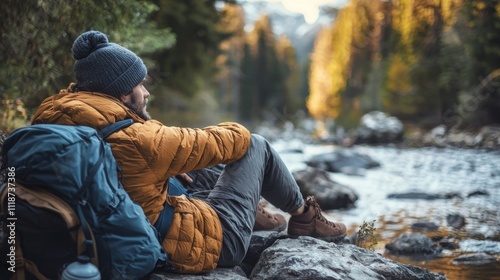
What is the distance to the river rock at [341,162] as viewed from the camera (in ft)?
42.8

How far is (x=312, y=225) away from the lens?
3.90 metres

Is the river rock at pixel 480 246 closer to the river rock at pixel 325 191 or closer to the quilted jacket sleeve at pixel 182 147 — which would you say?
the river rock at pixel 325 191

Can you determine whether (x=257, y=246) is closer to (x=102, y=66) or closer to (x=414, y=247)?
(x=102, y=66)

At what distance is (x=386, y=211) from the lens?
295 inches

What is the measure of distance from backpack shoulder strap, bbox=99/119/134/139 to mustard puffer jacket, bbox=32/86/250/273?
2 centimetres

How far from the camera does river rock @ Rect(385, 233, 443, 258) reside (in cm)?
500

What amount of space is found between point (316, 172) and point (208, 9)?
9.32 m

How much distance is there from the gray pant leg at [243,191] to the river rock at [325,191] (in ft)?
14.0

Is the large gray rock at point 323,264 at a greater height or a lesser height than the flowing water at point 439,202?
lesser

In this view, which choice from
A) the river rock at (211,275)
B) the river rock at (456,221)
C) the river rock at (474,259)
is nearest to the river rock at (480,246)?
the river rock at (474,259)

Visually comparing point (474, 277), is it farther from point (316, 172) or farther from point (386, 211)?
point (316, 172)

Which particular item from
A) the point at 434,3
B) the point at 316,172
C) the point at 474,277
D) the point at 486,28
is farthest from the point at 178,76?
the point at 434,3

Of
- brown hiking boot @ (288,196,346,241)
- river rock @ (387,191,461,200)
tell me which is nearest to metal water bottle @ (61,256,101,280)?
brown hiking boot @ (288,196,346,241)

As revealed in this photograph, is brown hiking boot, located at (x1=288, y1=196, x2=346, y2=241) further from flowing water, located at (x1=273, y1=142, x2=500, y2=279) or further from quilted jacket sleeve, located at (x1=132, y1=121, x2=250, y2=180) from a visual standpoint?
flowing water, located at (x1=273, y1=142, x2=500, y2=279)
